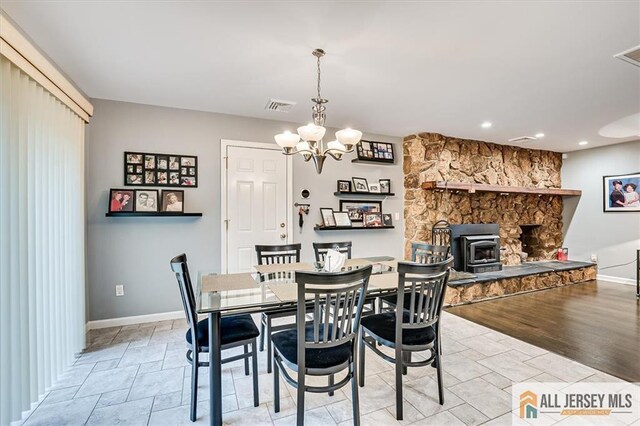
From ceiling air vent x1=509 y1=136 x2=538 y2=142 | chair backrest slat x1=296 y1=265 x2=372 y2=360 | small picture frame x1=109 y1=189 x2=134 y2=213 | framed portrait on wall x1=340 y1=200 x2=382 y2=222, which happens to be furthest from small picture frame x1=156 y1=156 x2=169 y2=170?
ceiling air vent x1=509 y1=136 x2=538 y2=142

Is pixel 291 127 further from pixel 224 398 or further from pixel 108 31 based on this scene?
pixel 224 398

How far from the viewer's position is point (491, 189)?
5301 mm

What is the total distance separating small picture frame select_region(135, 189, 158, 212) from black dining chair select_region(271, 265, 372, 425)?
8.24 feet

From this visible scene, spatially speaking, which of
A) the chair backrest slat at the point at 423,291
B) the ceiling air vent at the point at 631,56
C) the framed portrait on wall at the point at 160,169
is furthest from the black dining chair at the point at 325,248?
the ceiling air vent at the point at 631,56

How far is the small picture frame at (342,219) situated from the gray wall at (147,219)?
57.8 inches

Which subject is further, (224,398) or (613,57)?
(613,57)

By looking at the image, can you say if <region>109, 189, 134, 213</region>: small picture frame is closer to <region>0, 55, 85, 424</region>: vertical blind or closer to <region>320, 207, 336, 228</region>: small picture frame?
<region>0, 55, 85, 424</region>: vertical blind

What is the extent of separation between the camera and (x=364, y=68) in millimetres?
2713

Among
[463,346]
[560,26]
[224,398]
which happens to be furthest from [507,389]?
[560,26]

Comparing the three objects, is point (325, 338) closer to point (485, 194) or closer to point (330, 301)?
point (330, 301)

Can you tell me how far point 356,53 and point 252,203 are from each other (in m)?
A: 2.33

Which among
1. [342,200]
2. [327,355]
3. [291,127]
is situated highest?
[291,127]

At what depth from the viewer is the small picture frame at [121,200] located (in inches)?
134

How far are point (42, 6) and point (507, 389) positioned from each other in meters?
4.07
